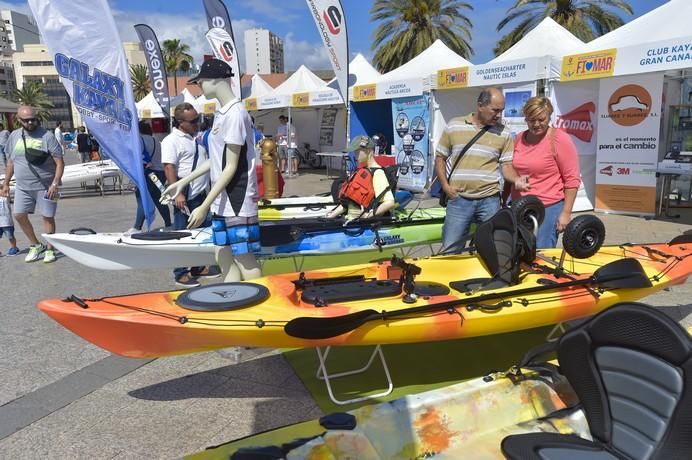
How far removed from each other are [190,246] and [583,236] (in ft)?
10.9

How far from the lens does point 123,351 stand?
2775 millimetres

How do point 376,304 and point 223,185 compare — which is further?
point 223,185

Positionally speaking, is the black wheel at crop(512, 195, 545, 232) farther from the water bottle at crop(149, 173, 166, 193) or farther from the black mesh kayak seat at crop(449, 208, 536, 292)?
the water bottle at crop(149, 173, 166, 193)

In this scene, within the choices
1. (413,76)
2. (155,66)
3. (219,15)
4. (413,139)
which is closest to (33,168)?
(155,66)

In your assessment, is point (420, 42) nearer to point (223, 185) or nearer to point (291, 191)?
point (291, 191)

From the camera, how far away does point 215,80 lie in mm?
3553

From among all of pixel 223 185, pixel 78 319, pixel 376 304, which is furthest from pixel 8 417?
pixel 376 304

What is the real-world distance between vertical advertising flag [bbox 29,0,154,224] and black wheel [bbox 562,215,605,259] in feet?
11.6

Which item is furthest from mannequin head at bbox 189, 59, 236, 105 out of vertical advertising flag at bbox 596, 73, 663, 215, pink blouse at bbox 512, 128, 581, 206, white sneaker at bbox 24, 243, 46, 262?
vertical advertising flag at bbox 596, 73, 663, 215

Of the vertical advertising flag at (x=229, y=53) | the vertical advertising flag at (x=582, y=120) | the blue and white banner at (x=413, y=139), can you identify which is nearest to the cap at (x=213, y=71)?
the vertical advertising flag at (x=582, y=120)

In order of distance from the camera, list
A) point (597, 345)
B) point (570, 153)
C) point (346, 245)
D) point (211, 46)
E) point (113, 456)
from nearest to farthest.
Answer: point (597, 345) → point (113, 456) → point (570, 153) → point (346, 245) → point (211, 46)

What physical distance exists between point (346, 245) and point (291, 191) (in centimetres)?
819

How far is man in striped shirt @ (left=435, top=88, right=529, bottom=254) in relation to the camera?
13.1ft

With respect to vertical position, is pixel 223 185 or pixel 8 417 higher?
pixel 223 185
